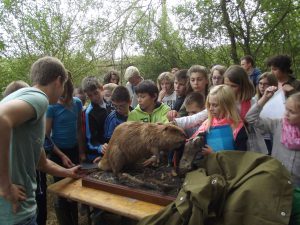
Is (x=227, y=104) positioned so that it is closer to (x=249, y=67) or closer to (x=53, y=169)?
(x=53, y=169)

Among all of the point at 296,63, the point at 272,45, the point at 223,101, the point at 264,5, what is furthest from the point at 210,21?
the point at 223,101

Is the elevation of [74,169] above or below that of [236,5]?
below

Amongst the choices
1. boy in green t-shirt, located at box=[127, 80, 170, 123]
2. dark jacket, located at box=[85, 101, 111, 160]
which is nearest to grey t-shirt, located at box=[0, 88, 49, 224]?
boy in green t-shirt, located at box=[127, 80, 170, 123]

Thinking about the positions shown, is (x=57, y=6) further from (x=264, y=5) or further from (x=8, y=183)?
(x=8, y=183)

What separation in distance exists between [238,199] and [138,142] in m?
0.86

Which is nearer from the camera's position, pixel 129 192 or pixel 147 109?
pixel 129 192

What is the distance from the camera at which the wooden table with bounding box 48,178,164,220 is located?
2070mm

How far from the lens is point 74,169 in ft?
8.61

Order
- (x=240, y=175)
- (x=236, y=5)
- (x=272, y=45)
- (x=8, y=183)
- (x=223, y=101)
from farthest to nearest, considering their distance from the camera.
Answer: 1. (x=272, y=45)
2. (x=236, y=5)
3. (x=223, y=101)
4. (x=240, y=175)
5. (x=8, y=183)

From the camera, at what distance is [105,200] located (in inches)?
88.7

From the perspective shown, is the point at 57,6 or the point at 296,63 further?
the point at 296,63

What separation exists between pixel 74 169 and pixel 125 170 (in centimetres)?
44

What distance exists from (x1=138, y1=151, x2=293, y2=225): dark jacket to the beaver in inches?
15.0

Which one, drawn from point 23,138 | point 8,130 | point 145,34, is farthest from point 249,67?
point 8,130
